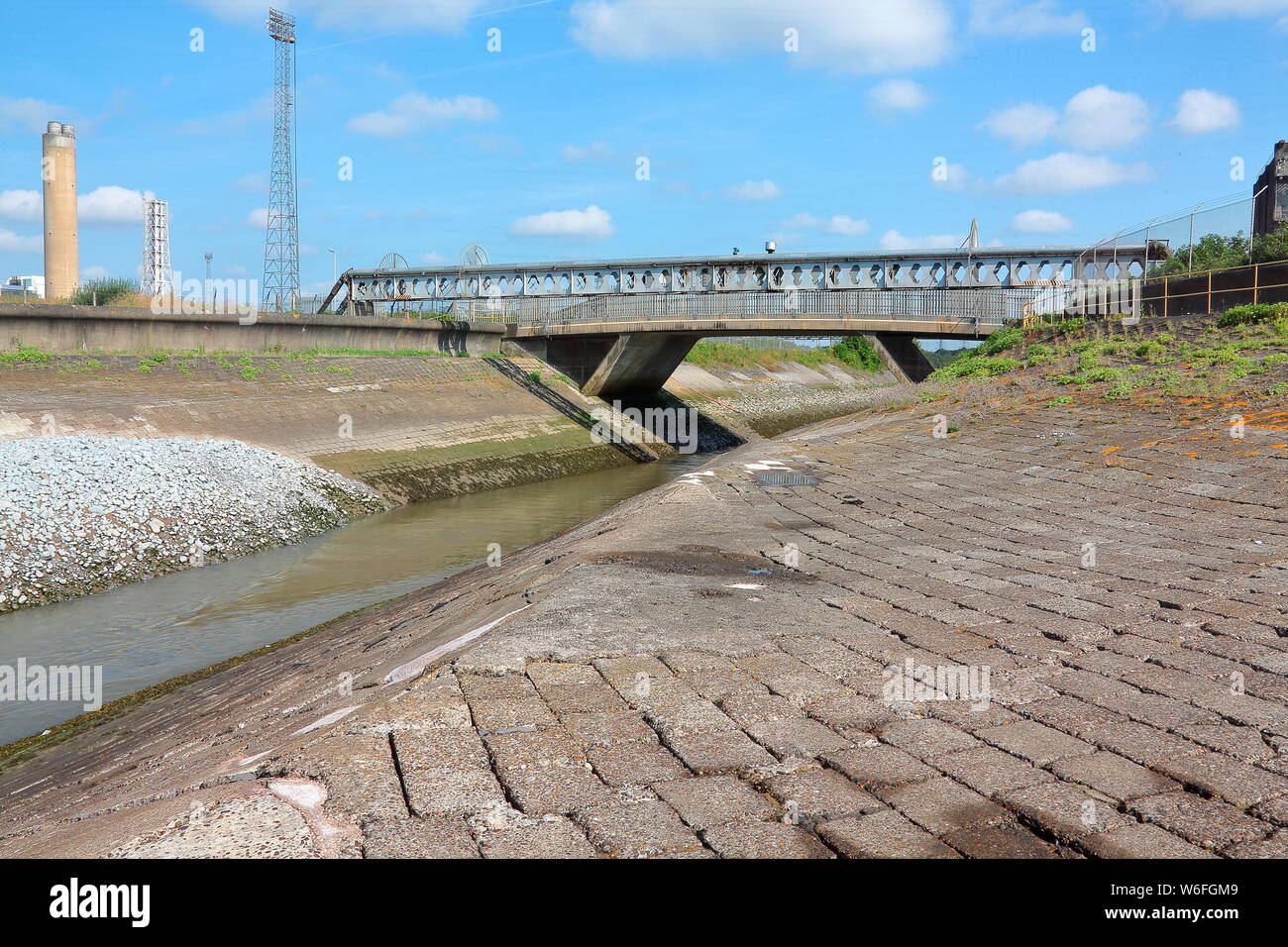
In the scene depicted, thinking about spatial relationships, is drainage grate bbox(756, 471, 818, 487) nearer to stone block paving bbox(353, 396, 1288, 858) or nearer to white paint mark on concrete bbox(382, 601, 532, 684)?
stone block paving bbox(353, 396, 1288, 858)

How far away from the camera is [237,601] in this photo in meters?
14.4

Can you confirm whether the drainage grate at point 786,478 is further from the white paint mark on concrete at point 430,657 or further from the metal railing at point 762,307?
the metal railing at point 762,307

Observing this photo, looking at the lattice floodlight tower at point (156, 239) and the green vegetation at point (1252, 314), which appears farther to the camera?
the lattice floodlight tower at point (156, 239)

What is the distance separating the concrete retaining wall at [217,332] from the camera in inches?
1131

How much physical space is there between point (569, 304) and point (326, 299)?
16.4 m

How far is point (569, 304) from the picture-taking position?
4612 centimetres

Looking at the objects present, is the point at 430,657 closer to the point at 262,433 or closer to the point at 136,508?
the point at 136,508

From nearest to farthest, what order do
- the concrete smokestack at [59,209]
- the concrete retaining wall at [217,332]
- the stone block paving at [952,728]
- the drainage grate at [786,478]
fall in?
the stone block paving at [952,728], the drainage grate at [786,478], the concrete retaining wall at [217,332], the concrete smokestack at [59,209]

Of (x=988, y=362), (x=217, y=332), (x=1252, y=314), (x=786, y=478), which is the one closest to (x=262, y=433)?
(x=217, y=332)

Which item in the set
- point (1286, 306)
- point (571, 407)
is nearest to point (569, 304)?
point (571, 407)

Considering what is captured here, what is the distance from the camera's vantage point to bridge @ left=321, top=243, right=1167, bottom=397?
31750mm

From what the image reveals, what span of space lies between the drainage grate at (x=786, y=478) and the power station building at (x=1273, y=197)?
51.2ft

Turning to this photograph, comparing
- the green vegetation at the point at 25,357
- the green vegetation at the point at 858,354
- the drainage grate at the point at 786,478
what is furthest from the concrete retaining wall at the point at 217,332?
the green vegetation at the point at 858,354
